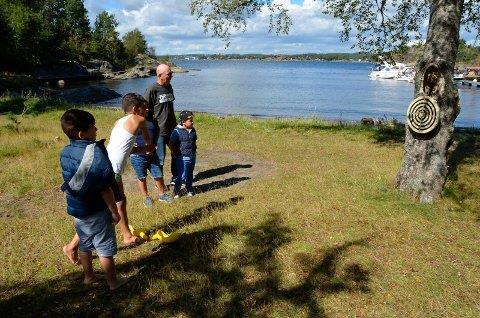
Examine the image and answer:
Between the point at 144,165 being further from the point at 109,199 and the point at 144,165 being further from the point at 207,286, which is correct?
the point at 207,286

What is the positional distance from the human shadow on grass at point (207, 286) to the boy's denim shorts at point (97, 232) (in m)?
0.59

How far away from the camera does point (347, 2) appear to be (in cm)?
1504

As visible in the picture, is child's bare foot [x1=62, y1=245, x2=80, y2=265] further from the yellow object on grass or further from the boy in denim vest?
the boy in denim vest

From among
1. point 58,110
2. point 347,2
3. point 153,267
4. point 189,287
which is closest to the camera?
point 189,287

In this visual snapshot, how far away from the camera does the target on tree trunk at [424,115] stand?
742 cm

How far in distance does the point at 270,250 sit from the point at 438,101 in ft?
14.1

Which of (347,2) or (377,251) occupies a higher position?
(347,2)

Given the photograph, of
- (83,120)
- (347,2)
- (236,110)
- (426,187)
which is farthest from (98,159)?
(236,110)

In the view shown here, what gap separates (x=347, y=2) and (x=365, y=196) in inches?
387

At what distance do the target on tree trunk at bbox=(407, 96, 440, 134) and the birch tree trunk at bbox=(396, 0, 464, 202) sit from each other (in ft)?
0.28

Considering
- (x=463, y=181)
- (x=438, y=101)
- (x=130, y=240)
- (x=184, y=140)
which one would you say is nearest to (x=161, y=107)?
(x=184, y=140)

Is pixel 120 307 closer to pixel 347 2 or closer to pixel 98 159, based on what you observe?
pixel 98 159

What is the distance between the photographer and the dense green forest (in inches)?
2442

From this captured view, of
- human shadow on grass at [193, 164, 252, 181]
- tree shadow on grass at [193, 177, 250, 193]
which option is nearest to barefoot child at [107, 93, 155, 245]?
tree shadow on grass at [193, 177, 250, 193]
